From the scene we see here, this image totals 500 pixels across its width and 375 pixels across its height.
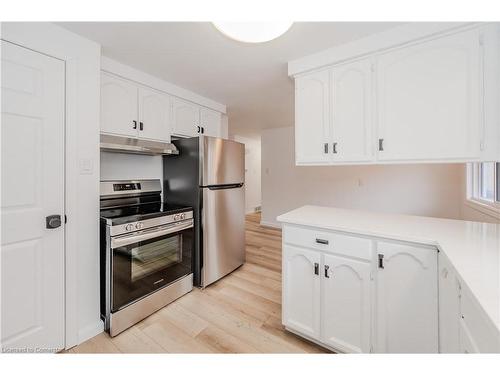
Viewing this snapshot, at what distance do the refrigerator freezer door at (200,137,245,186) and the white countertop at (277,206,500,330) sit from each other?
1035mm

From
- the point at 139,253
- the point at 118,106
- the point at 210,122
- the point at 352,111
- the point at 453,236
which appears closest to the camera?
the point at 453,236

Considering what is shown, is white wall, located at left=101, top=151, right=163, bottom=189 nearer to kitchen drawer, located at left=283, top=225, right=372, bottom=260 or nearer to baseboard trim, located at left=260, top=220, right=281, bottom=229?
kitchen drawer, located at left=283, top=225, right=372, bottom=260

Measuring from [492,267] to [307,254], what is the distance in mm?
859

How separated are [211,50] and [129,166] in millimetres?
1426

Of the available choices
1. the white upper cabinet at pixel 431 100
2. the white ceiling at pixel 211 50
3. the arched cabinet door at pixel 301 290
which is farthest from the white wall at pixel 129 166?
the white upper cabinet at pixel 431 100

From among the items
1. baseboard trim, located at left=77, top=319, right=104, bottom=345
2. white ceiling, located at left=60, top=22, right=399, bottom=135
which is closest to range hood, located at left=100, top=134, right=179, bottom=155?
white ceiling, located at left=60, top=22, right=399, bottom=135

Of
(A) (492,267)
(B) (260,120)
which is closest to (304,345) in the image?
(A) (492,267)

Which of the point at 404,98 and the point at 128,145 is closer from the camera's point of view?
the point at 404,98

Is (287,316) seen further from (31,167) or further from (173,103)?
(173,103)

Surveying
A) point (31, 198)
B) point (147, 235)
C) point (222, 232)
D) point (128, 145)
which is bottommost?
point (222, 232)

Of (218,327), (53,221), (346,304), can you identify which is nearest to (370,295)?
(346,304)

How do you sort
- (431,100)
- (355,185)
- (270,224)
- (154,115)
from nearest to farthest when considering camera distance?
(431,100)
(154,115)
(355,185)
(270,224)

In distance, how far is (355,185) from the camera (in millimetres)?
3619

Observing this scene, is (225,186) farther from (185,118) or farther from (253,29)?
(253,29)
